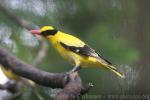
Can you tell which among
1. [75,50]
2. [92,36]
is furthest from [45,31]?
[92,36]

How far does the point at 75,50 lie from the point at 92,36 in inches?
5.6

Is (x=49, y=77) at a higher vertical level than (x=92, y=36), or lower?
lower

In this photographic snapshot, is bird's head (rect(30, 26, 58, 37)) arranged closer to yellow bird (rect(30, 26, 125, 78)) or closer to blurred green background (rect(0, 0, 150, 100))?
yellow bird (rect(30, 26, 125, 78))

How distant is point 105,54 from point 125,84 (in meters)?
0.08

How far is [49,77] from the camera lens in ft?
2.57

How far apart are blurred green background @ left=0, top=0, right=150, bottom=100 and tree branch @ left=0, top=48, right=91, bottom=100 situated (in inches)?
3.9

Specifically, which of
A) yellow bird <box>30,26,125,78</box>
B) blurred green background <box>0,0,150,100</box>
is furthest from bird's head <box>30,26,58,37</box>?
blurred green background <box>0,0,150,100</box>

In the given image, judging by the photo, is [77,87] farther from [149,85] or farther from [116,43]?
[149,85]

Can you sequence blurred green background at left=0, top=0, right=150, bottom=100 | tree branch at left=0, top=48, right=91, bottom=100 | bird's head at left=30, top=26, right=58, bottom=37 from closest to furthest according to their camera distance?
tree branch at left=0, top=48, right=91, bottom=100 → bird's head at left=30, top=26, right=58, bottom=37 → blurred green background at left=0, top=0, right=150, bottom=100

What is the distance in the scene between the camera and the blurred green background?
2.98 feet

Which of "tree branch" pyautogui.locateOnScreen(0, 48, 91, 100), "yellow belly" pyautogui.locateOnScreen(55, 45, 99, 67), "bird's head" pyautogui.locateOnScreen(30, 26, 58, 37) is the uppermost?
"bird's head" pyautogui.locateOnScreen(30, 26, 58, 37)

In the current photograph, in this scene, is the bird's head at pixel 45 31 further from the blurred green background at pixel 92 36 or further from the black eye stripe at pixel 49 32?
the blurred green background at pixel 92 36

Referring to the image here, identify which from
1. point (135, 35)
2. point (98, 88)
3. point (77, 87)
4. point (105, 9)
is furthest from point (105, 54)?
point (135, 35)

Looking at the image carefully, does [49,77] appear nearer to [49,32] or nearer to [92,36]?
[49,32]
